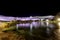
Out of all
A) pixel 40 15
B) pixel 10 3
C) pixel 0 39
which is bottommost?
pixel 0 39

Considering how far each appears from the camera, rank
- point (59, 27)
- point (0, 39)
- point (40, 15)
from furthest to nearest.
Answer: point (59, 27)
point (40, 15)
point (0, 39)

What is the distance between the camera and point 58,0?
132 centimetres

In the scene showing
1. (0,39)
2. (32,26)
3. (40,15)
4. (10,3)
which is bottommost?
(0,39)

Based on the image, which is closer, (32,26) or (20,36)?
(20,36)

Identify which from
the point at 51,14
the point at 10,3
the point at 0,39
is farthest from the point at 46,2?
the point at 0,39

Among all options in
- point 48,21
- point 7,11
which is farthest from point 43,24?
point 7,11

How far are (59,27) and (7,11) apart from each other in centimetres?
73

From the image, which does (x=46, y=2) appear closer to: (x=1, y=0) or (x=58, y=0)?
(x=58, y=0)

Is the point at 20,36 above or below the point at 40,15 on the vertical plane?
below

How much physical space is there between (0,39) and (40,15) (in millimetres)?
466

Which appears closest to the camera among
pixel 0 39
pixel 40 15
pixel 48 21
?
pixel 0 39

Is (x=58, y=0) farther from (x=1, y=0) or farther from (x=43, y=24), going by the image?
(x=1, y=0)

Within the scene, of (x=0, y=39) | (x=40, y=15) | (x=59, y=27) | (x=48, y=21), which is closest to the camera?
(x=0, y=39)

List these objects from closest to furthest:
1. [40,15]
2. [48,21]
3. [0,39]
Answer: [0,39], [40,15], [48,21]
